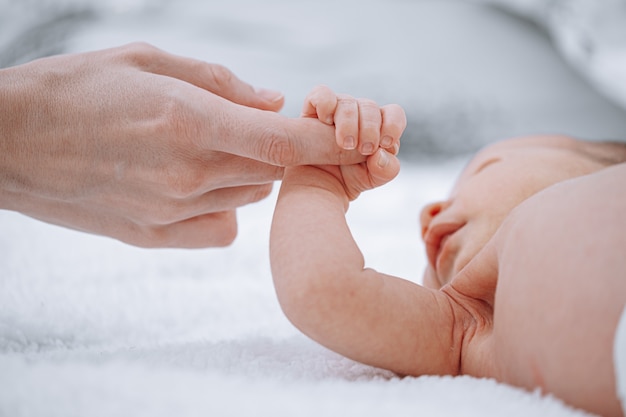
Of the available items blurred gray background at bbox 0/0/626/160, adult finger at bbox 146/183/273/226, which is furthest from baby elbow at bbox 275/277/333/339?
blurred gray background at bbox 0/0/626/160

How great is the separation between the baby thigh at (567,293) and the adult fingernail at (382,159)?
17 centimetres

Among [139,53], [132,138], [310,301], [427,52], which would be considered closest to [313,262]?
[310,301]

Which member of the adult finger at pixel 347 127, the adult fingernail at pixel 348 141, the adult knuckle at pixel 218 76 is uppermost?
the adult knuckle at pixel 218 76

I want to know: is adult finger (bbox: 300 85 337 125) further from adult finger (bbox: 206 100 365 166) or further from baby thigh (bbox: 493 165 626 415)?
baby thigh (bbox: 493 165 626 415)

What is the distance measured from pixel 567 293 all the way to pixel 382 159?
278 millimetres

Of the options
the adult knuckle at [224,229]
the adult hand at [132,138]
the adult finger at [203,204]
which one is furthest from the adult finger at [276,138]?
the adult knuckle at [224,229]

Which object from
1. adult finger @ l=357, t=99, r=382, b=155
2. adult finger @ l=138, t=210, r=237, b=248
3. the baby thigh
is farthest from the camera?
adult finger @ l=138, t=210, r=237, b=248

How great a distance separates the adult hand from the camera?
2.70ft

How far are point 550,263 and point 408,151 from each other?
4.40 ft

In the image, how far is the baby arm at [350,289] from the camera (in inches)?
26.9

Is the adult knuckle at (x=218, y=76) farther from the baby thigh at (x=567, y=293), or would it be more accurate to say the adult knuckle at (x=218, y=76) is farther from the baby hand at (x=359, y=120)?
the baby thigh at (x=567, y=293)

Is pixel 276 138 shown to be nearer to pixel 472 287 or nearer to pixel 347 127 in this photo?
pixel 347 127

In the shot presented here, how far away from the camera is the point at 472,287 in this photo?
31.5 inches

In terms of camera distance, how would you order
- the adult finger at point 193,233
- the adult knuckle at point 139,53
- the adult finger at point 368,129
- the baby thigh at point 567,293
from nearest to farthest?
the baby thigh at point 567,293
the adult finger at point 368,129
the adult knuckle at point 139,53
the adult finger at point 193,233
